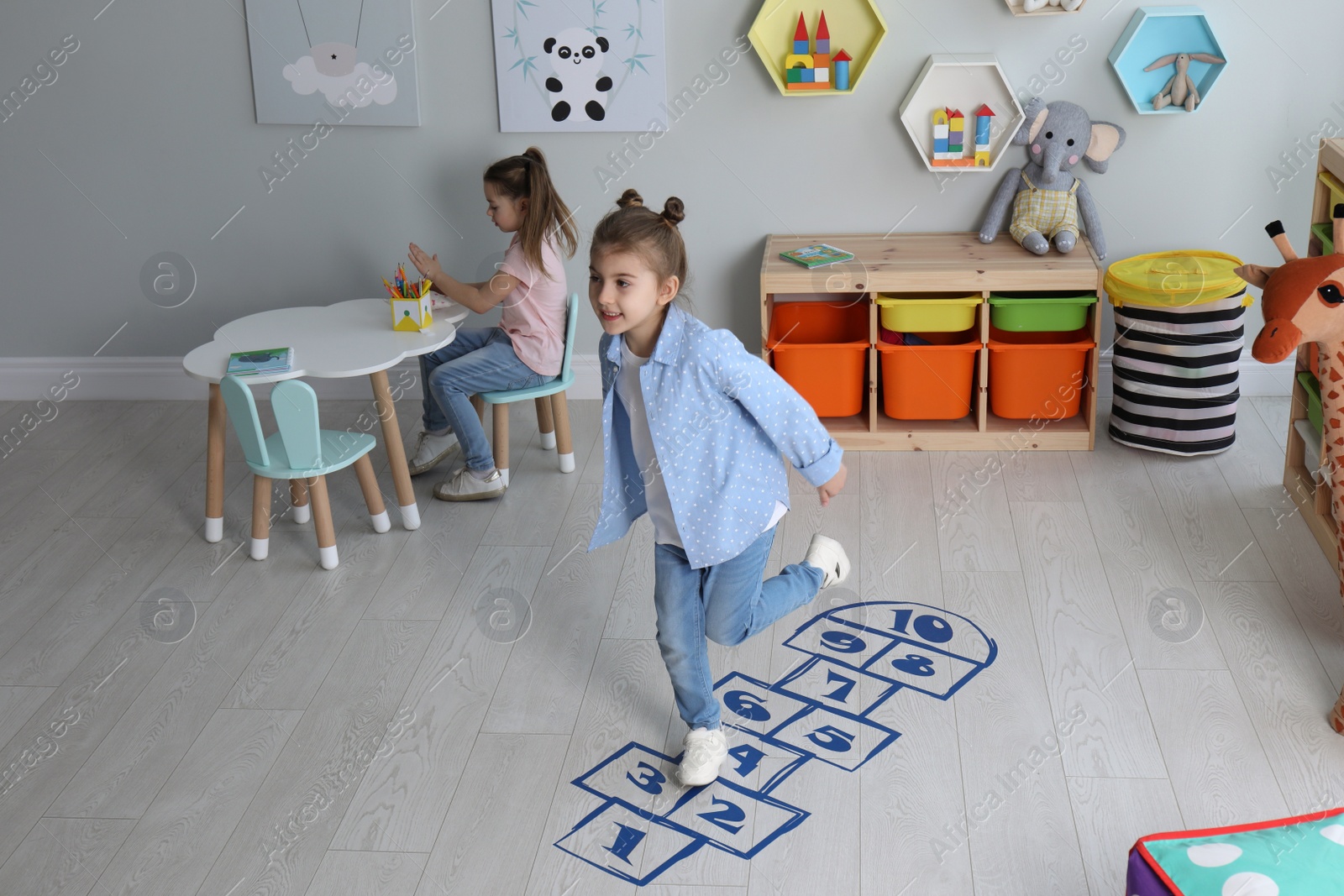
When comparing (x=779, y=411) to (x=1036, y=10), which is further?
(x=1036, y=10)

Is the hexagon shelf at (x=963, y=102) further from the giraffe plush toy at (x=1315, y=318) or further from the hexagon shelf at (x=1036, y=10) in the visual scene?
the giraffe plush toy at (x=1315, y=318)

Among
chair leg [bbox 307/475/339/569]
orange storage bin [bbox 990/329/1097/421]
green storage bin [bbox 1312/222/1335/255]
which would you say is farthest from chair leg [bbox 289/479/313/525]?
green storage bin [bbox 1312/222/1335/255]

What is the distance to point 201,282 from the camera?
3.86 meters

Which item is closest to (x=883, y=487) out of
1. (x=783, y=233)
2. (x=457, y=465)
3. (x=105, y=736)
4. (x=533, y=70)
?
(x=783, y=233)

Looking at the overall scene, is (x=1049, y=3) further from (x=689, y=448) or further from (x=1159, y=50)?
(x=689, y=448)

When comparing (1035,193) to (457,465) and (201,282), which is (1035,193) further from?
(201,282)

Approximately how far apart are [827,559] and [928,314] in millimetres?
1153

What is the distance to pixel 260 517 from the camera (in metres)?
2.89

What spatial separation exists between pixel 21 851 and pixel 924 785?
1.53m

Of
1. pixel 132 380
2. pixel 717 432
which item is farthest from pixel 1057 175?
pixel 132 380

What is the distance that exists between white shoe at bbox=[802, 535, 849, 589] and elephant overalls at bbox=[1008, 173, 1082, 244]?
137 cm

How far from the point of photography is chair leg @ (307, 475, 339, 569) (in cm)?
280

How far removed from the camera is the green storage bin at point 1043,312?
3.21 meters

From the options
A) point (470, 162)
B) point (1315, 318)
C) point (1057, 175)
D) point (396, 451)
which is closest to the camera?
point (1315, 318)
